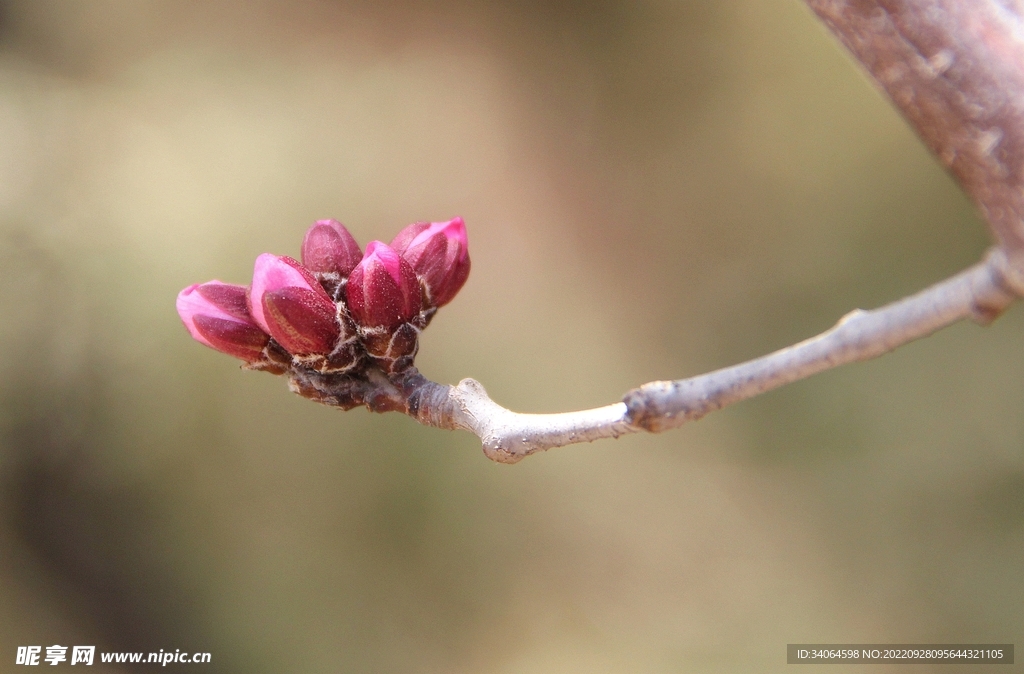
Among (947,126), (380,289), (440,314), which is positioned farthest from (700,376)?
(440,314)

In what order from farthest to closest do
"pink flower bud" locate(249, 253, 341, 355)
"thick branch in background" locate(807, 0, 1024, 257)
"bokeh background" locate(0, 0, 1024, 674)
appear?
"bokeh background" locate(0, 0, 1024, 674), "pink flower bud" locate(249, 253, 341, 355), "thick branch in background" locate(807, 0, 1024, 257)

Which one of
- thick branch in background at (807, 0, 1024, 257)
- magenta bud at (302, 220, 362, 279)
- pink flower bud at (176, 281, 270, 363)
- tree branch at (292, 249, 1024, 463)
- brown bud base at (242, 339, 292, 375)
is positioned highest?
magenta bud at (302, 220, 362, 279)

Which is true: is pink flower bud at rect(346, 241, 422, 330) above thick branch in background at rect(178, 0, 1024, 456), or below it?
above

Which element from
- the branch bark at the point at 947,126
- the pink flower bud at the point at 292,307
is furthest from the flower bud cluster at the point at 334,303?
the branch bark at the point at 947,126

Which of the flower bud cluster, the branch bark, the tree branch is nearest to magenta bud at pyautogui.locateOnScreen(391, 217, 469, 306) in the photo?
the flower bud cluster

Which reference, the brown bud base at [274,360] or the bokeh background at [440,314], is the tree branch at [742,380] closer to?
the brown bud base at [274,360]

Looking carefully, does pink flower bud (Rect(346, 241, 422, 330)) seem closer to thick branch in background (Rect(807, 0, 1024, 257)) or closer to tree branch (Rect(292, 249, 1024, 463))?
tree branch (Rect(292, 249, 1024, 463))

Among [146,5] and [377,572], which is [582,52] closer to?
[146,5]

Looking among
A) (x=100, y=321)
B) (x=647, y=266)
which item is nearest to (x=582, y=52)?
(x=647, y=266)
